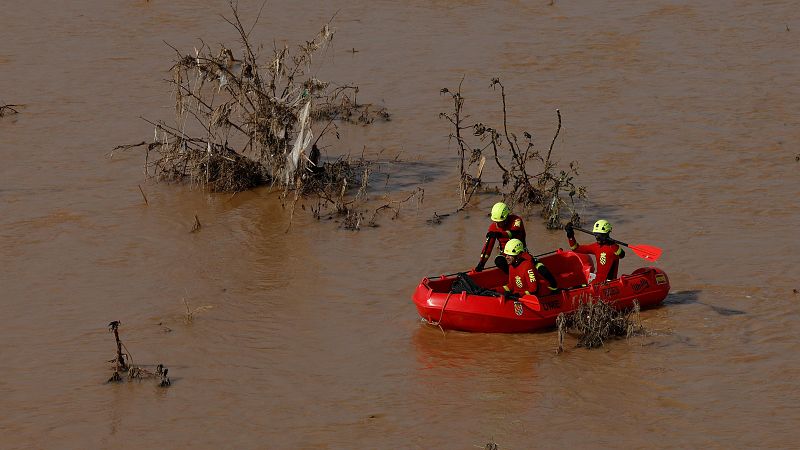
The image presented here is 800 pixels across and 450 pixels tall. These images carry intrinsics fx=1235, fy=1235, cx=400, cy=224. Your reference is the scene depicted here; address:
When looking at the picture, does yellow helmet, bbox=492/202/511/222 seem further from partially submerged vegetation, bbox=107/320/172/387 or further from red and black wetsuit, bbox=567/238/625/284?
partially submerged vegetation, bbox=107/320/172/387

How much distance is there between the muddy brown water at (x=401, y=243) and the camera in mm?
11703

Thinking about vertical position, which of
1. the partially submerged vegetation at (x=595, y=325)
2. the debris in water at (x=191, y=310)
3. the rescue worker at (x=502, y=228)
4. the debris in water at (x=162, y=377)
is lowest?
the debris in water at (x=162, y=377)

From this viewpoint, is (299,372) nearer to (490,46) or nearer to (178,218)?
(178,218)

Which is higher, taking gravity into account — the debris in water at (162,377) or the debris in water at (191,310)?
the debris in water at (191,310)

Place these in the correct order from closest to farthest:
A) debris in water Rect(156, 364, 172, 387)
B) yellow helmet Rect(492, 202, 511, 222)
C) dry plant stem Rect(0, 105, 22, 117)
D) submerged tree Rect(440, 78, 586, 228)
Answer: debris in water Rect(156, 364, 172, 387), yellow helmet Rect(492, 202, 511, 222), submerged tree Rect(440, 78, 586, 228), dry plant stem Rect(0, 105, 22, 117)

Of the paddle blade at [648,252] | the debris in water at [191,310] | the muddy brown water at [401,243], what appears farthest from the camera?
the paddle blade at [648,252]

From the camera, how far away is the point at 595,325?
12.9 metres

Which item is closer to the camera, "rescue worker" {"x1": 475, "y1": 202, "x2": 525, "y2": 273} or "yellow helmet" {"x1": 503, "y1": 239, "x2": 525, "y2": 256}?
"yellow helmet" {"x1": 503, "y1": 239, "x2": 525, "y2": 256}

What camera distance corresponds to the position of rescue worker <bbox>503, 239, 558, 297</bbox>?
43.9 ft

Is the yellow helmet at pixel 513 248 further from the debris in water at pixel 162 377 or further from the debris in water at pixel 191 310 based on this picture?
the debris in water at pixel 162 377

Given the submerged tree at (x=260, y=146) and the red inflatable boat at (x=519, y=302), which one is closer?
the red inflatable boat at (x=519, y=302)

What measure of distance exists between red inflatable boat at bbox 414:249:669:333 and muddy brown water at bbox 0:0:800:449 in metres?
0.23

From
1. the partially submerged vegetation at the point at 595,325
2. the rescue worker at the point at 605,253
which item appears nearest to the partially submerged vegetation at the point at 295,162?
the rescue worker at the point at 605,253

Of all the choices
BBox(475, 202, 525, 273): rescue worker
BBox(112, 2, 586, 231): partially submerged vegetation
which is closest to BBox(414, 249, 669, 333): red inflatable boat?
BBox(475, 202, 525, 273): rescue worker
